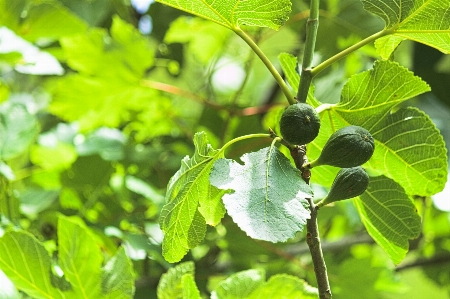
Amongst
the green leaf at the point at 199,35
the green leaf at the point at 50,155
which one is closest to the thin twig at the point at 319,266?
the green leaf at the point at 50,155

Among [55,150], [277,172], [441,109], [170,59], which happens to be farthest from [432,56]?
[277,172]

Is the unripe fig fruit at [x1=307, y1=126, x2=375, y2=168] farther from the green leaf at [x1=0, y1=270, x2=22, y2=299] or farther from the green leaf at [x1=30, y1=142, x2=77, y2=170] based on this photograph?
the green leaf at [x1=30, y1=142, x2=77, y2=170]

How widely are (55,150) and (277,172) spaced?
1.04m

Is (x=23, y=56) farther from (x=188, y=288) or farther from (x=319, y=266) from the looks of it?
(x=319, y=266)

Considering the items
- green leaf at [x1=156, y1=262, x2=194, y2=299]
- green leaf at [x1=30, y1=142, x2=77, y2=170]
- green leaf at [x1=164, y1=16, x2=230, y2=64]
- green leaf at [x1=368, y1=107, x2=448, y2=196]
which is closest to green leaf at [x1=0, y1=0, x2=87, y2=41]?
green leaf at [x1=30, y1=142, x2=77, y2=170]

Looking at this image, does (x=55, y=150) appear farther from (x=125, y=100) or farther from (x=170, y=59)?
(x=170, y=59)

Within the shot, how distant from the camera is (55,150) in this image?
1.52 metres

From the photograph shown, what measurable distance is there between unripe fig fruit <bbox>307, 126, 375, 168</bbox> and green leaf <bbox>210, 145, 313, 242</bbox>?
5cm

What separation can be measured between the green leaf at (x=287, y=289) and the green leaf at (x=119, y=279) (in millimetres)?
198

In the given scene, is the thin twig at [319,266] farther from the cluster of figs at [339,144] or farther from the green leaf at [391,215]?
the green leaf at [391,215]

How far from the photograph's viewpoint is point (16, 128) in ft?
3.79

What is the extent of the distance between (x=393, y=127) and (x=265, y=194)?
26 cm

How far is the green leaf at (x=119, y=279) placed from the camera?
32.1 inches

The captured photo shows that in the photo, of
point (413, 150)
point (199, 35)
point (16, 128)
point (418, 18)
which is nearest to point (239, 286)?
point (413, 150)
